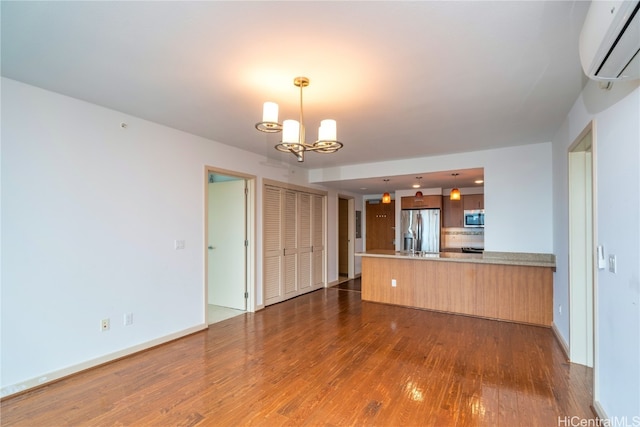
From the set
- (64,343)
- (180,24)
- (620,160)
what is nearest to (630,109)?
(620,160)

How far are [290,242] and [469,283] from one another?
3074 millimetres

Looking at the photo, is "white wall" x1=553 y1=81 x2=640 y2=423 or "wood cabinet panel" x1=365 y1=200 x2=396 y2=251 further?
"wood cabinet panel" x1=365 y1=200 x2=396 y2=251

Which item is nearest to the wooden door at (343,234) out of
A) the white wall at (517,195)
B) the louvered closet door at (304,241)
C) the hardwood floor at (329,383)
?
the louvered closet door at (304,241)

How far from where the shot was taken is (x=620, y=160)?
1.75 meters

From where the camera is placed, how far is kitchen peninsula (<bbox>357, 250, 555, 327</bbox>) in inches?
160

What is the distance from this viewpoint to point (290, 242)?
5.62 meters

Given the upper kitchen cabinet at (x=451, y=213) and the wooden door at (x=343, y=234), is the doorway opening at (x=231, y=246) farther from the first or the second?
the upper kitchen cabinet at (x=451, y=213)

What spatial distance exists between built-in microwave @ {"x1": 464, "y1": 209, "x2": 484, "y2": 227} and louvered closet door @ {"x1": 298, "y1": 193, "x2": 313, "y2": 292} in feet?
12.2

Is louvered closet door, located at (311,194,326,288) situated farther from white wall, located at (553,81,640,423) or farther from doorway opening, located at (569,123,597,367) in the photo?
white wall, located at (553,81,640,423)

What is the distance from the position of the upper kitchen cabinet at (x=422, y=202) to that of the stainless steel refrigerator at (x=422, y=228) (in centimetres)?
10

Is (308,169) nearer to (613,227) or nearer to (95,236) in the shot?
(95,236)

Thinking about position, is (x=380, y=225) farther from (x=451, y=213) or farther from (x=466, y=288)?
(x=466, y=288)

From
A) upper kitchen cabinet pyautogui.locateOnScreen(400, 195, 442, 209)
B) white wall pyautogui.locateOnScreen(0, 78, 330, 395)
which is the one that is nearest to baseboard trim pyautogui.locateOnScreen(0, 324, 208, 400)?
white wall pyautogui.locateOnScreen(0, 78, 330, 395)

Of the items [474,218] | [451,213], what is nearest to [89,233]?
[451,213]
